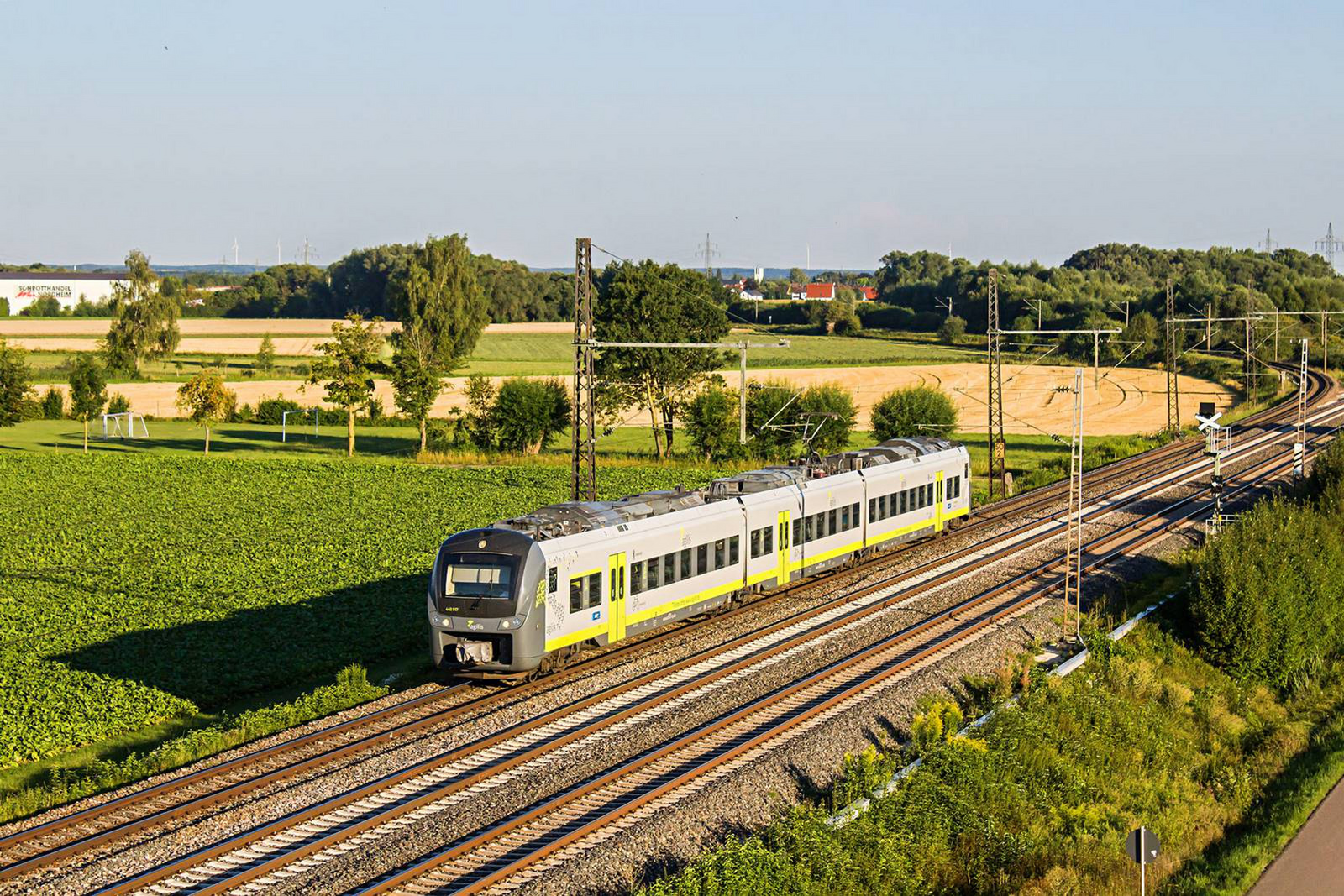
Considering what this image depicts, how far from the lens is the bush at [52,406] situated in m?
91.0

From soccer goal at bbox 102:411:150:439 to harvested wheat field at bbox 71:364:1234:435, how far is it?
14.1 ft

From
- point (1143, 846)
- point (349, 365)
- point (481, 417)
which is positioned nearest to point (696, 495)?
point (1143, 846)

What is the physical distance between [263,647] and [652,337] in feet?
156

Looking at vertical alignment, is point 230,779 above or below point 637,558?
below

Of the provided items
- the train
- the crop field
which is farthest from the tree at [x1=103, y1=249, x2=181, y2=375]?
the train

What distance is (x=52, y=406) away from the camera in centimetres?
9144

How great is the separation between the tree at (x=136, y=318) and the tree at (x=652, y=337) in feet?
172

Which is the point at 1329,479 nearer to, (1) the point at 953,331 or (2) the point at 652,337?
(2) the point at 652,337

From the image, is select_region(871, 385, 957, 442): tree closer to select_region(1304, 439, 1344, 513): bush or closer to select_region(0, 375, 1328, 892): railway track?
select_region(1304, 439, 1344, 513): bush

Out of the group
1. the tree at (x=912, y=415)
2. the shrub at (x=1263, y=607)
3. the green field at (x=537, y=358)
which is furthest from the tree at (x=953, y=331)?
the shrub at (x=1263, y=607)

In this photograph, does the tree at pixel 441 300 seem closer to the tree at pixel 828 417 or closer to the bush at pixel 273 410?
the bush at pixel 273 410

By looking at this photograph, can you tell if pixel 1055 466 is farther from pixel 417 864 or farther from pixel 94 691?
pixel 417 864

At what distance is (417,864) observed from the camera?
1589cm

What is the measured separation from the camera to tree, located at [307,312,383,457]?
69938 millimetres
